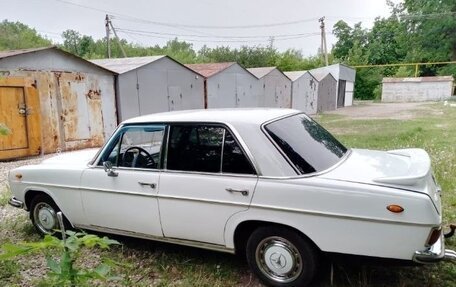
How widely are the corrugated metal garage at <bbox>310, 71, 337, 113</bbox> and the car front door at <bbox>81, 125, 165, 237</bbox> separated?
2379cm

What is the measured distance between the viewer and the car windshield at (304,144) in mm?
3084

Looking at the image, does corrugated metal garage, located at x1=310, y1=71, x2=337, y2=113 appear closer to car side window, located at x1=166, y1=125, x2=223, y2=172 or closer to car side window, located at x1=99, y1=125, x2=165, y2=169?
car side window, located at x1=99, y1=125, x2=165, y2=169

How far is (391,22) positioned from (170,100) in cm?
4569

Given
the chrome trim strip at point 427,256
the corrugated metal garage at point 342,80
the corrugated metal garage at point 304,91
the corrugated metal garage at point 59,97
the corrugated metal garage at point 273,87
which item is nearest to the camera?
the chrome trim strip at point 427,256

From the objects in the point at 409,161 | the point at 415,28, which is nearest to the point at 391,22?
the point at 415,28

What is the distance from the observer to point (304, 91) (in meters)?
24.2

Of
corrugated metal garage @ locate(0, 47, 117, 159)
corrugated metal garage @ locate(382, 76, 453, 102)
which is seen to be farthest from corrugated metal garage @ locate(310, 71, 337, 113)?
corrugated metal garage @ locate(0, 47, 117, 159)

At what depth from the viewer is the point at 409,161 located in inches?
138

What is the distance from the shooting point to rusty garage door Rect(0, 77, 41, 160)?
918cm

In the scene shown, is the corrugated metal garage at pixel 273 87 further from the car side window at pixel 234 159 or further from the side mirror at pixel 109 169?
the car side window at pixel 234 159

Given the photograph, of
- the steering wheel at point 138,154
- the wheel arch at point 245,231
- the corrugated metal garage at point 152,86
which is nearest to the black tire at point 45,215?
the steering wheel at point 138,154

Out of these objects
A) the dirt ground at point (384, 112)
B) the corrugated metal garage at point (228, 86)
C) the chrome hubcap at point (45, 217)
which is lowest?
the chrome hubcap at point (45, 217)

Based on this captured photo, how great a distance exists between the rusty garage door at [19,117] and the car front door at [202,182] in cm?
732

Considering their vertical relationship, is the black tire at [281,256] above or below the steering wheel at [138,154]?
below
